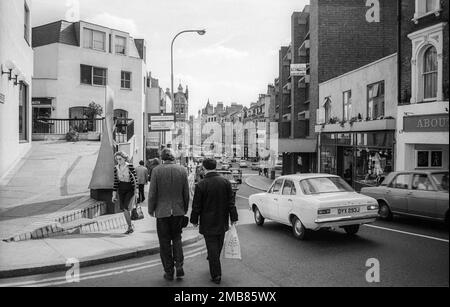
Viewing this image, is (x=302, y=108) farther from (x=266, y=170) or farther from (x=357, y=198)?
(x=357, y=198)

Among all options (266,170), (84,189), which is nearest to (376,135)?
(84,189)

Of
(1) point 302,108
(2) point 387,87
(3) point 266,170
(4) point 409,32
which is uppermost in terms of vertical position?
(1) point 302,108

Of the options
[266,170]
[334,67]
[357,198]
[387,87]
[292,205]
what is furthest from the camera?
[266,170]

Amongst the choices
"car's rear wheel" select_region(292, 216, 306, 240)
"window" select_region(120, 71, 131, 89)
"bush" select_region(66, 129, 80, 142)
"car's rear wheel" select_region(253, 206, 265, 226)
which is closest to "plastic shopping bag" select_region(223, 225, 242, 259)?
"car's rear wheel" select_region(292, 216, 306, 240)

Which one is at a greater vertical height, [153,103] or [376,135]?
[153,103]

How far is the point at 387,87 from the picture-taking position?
3.98 metres

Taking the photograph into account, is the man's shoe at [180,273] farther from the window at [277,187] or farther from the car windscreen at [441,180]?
the window at [277,187]

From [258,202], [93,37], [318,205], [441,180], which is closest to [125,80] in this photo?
[93,37]

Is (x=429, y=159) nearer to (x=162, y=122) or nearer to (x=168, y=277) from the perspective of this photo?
(x=168, y=277)

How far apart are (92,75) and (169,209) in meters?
28.3

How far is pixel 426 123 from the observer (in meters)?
2.76

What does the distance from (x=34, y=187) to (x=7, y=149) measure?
1559 mm

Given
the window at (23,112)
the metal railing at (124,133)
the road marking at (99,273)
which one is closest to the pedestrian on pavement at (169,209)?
the road marking at (99,273)
